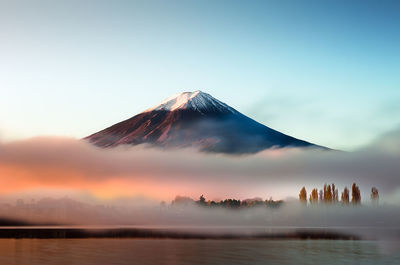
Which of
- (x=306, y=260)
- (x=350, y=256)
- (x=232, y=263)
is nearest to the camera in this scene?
(x=232, y=263)

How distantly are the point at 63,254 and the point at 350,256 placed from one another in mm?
58754

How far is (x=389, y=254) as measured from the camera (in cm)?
11362

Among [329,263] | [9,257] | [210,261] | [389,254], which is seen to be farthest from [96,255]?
[389,254]

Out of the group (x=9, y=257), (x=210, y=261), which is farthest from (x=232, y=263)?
(x=9, y=257)

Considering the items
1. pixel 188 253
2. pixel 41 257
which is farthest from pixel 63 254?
pixel 188 253

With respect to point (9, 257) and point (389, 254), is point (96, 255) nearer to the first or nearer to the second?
point (9, 257)

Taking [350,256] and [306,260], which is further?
[350,256]

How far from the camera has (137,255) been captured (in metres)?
112

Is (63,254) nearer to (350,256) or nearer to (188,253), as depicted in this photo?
(188,253)

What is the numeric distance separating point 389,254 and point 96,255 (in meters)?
60.1

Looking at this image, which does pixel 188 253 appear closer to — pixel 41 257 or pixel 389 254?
pixel 41 257

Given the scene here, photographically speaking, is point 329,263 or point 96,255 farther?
point 96,255

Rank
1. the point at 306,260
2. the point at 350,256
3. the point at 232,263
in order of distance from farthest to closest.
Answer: the point at 350,256, the point at 306,260, the point at 232,263

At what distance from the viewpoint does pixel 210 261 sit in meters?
98.3
